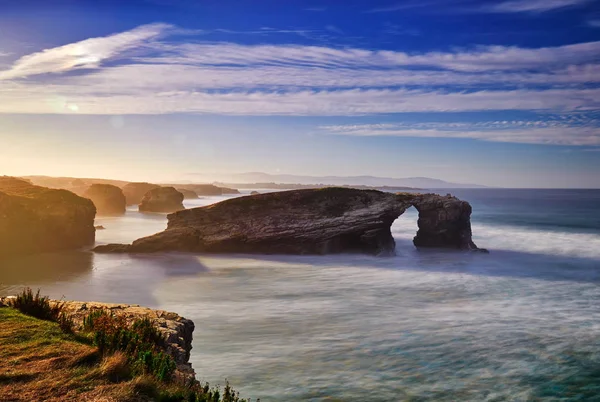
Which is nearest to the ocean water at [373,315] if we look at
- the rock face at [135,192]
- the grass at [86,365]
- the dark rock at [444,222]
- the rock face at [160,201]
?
the dark rock at [444,222]

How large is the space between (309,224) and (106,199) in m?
66.0

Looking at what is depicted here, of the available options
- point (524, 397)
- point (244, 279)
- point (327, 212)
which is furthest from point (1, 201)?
point (524, 397)

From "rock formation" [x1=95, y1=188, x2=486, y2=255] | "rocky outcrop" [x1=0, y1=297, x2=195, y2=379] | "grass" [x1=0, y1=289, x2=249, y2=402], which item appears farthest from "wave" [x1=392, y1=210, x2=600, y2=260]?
"grass" [x1=0, y1=289, x2=249, y2=402]

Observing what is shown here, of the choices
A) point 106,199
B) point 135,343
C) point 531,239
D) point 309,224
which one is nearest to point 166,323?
point 135,343

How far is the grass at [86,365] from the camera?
25.9 ft

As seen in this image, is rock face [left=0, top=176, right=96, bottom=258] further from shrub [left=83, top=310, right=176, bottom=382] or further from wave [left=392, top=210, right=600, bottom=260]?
wave [left=392, top=210, right=600, bottom=260]

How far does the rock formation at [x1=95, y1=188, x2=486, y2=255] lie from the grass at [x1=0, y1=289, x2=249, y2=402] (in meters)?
35.2

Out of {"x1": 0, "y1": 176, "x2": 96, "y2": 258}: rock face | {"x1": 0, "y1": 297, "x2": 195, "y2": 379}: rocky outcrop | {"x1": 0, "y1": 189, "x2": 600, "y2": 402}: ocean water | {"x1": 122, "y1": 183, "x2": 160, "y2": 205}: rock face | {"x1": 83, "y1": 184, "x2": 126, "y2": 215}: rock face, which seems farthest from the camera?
{"x1": 122, "y1": 183, "x2": 160, "y2": 205}: rock face

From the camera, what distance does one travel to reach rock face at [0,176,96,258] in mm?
44812

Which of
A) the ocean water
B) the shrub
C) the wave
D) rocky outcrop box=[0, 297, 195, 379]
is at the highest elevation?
the shrub

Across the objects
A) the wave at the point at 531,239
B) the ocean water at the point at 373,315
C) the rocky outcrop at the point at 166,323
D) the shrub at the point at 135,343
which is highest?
the shrub at the point at 135,343

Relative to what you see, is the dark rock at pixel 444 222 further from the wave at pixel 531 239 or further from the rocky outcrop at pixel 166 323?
the rocky outcrop at pixel 166 323

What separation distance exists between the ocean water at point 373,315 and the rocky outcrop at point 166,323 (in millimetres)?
3035

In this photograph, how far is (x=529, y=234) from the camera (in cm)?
6725
